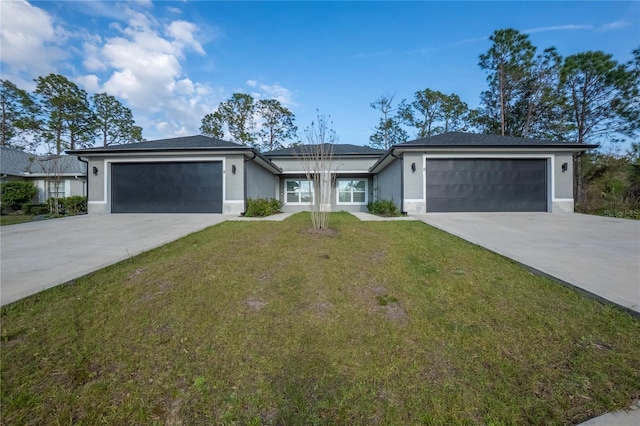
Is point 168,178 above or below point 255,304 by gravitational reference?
above

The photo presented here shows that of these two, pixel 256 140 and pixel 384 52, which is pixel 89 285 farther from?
pixel 256 140

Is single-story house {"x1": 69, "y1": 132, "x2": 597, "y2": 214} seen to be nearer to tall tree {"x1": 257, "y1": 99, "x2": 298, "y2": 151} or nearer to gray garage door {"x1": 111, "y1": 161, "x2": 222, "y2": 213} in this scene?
gray garage door {"x1": 111, "y1": 161, "x2": 222, "y2": 213}

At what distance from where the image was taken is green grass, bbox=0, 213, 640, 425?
166 cm

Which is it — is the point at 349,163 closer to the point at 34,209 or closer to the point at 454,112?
the point at 454,112

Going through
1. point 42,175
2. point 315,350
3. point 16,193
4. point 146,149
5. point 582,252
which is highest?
point 146,149

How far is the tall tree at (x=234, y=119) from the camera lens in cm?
2611

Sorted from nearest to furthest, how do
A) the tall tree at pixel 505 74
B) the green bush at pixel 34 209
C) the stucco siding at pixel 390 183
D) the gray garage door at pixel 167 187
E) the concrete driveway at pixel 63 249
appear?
the concrete driveway at pixel 63 249 < the gray garage door at pixel 167 187 < the stucco siding at pixel 390 183 < the green bush at pixel 34 209 < the tall tree at pixel 505 74

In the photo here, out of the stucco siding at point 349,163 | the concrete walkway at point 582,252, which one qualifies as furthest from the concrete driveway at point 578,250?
the stucco siding at point 349,163

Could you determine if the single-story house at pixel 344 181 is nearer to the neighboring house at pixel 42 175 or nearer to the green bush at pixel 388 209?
the green bush at pixel 388 209

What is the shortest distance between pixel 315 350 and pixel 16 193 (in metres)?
20.9

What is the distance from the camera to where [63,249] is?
5508 mm

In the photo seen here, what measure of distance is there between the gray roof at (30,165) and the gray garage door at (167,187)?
302 inches

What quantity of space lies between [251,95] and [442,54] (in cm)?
1958

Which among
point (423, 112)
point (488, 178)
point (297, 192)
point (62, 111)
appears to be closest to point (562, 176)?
point (488, 178)
